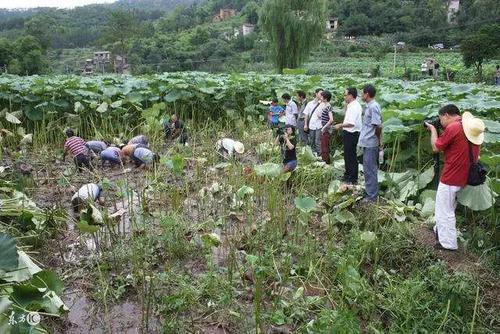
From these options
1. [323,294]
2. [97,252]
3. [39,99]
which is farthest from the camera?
[39,99]

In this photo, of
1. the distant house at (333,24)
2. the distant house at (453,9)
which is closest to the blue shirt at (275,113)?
the distant house at (453,9)

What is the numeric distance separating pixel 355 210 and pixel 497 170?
4.72 feet

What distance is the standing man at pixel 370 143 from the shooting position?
5043 mm

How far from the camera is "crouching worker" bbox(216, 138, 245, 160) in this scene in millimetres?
6474

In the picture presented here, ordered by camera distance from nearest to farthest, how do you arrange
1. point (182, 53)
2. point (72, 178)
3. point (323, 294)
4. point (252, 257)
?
point (252, 257) < point (323, 294) < point (72, 178) < point (182, 53)

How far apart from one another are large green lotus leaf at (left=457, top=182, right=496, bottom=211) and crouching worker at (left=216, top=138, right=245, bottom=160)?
3101 millimetres

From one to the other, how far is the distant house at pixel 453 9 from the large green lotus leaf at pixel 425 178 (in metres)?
61.7

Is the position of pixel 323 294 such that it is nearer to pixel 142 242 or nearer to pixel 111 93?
pixel 142 242

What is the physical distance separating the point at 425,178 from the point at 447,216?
126 cm

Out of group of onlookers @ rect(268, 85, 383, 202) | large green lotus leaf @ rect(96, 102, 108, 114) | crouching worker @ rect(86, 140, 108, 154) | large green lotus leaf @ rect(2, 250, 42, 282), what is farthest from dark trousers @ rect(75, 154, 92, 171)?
large green lotus leaf @ rect(2, 250, 42, 282)

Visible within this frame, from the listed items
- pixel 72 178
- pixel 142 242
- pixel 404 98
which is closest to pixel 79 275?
pixel 142 242

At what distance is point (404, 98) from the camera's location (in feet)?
21.2

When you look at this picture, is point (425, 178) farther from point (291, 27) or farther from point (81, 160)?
point (291, 27)

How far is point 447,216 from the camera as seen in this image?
13.0 ft
